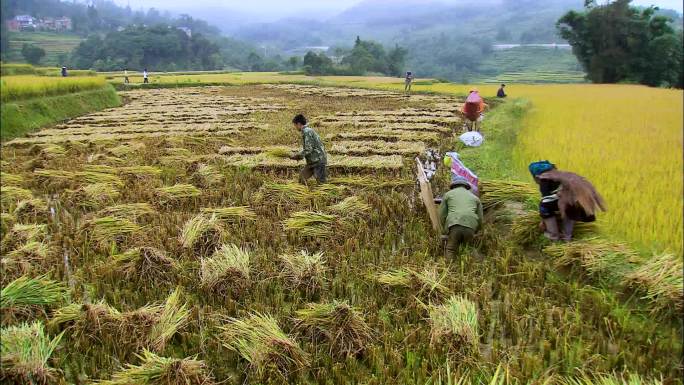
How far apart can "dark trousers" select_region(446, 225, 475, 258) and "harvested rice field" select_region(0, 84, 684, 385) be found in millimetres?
97

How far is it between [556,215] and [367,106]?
12621 mm

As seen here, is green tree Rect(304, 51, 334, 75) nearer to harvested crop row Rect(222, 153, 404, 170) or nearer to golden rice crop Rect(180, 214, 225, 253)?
harvested crop row Rect(222, 153, 404, 170)

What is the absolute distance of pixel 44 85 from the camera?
1197 centimetres

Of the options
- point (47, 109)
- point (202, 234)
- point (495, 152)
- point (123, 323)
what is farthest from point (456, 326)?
point (47, 109)

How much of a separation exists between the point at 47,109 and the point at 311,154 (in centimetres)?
1025

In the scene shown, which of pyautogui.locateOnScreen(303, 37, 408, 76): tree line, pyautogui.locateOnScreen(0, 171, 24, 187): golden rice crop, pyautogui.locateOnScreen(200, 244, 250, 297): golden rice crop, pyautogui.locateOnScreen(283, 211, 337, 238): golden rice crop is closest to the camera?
pyautogui.locateOnScreen(200, 244, 250, 297): golden rice crop

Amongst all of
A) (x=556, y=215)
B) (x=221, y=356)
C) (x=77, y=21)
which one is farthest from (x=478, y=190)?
(x=77, y=21)

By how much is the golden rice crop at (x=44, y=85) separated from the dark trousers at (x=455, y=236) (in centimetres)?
884

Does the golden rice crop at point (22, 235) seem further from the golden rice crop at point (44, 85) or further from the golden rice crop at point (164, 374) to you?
the golden rice crop at point (44, 85)

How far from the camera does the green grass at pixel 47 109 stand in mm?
10105

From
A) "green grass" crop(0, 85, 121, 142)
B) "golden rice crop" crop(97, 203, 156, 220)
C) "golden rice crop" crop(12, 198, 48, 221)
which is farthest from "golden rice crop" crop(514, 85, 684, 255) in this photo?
"green grass" crop(0, 85, 121, 142)

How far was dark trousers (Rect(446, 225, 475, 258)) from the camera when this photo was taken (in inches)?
144

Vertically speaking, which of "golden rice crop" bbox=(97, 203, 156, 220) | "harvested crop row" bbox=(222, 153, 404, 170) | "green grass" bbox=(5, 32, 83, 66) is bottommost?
"golden rice crop" bbox=(97, 203, 156, 220)

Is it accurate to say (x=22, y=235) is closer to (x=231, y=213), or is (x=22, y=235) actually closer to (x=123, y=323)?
(x=231, y=213)
